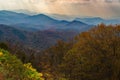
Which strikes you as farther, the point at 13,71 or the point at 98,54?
the point at 98,54

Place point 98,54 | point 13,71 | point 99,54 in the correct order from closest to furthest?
point 13,71
point 98,54
point 99,54

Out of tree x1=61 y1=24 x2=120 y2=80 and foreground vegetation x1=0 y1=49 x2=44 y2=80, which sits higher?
foreground vegetation x1=0 y1=49 x2=44 y2=80

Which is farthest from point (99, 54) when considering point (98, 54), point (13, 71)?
point (13, 71)

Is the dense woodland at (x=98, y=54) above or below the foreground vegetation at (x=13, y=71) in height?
below

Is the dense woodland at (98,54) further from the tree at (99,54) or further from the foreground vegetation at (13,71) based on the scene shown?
the foreground vegetation at (13,71)

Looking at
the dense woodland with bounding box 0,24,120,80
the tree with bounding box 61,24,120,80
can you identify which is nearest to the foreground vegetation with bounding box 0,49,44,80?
the dense woodland with bounding box 0,24,120,80

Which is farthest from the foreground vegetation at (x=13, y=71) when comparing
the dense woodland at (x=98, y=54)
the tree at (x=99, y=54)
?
the tree at (x=99, y=54)

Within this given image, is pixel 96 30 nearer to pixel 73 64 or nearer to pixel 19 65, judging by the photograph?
pixel 73 64

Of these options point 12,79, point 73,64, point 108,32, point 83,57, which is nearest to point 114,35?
point 108,32

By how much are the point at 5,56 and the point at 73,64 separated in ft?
132

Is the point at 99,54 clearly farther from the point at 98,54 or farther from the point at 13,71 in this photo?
the point at 13,71

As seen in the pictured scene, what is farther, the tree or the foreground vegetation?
the tree

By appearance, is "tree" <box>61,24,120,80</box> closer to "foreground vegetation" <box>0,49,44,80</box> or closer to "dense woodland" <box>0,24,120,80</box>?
"dense woodland" <box>0,24,120,80</box>

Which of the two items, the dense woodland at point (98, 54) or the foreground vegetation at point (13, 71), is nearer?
the foreground vegetation at point (13, 71)
